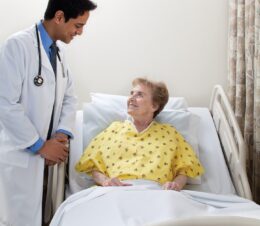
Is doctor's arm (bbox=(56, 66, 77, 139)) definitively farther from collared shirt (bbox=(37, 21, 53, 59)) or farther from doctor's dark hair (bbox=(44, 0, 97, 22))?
doctor's dark hair (bbox=(44, 0, 97, 22))

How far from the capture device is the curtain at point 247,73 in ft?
8.64

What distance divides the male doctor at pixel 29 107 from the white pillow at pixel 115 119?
1.61 ft

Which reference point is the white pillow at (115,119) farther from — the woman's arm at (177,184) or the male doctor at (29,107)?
the male doctor at (29,107)

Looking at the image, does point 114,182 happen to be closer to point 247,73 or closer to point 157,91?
point 157,91

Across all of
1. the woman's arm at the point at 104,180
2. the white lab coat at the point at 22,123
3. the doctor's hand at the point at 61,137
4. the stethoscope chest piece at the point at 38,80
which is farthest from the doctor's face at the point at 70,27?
the woman's arm at the point at 104,180

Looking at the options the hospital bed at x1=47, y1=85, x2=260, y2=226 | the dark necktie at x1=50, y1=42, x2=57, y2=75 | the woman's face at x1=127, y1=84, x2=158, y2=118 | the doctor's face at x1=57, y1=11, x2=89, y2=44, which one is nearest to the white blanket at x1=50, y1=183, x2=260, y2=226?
Result: the hospital bed at x1=47, y1=85, x2=260, y2=226

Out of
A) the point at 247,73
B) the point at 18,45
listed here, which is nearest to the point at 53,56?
the point at 18,45

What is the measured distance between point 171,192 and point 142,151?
1.47 ft

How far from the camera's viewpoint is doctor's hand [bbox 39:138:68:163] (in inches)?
83.9

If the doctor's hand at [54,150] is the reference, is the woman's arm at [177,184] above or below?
below

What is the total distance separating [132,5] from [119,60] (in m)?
0.38

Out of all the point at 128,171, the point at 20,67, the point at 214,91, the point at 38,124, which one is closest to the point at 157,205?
the point at 128,171

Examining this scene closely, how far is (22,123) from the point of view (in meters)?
2.03

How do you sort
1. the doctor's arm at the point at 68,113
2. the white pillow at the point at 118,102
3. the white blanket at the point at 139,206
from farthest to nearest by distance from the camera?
1. the white pillow at the point at 118,102
2. the doctor's arm at the point at 68,113
3. the white blanket at the point at 139,206
